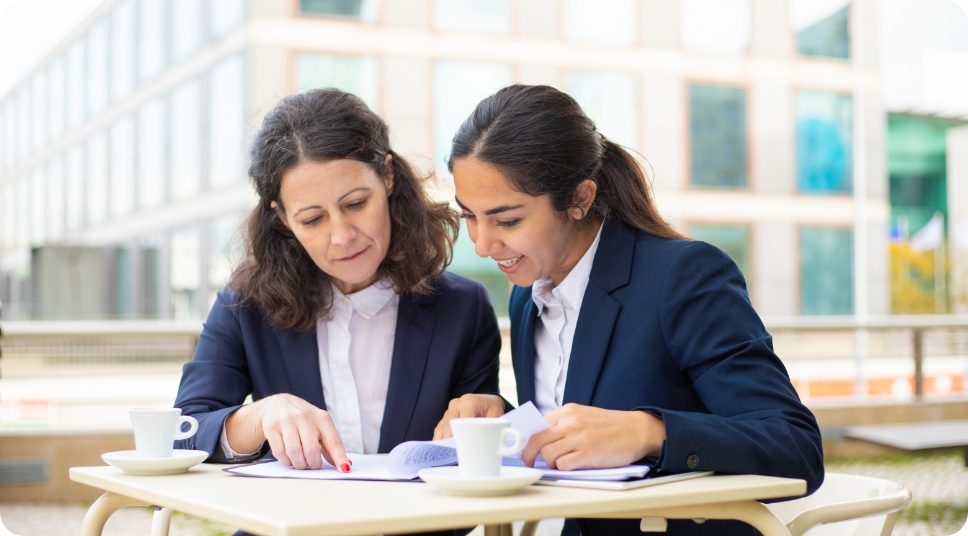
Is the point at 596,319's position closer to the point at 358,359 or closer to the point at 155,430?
the point at 358,359

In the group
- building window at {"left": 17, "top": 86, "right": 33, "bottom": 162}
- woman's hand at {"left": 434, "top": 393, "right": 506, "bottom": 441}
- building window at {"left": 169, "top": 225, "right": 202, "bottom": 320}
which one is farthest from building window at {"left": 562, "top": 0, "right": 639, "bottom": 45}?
building window at {"left": 17, "top": 86, "right": 33, "bottom": 162}

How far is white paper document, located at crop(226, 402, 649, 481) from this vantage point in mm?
1177

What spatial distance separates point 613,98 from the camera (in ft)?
44.1

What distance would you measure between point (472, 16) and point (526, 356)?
1147 centimetres

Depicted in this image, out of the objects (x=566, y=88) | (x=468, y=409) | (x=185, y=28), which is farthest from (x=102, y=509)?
(x=185, y=28)

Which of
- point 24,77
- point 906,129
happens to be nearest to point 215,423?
point 906,129

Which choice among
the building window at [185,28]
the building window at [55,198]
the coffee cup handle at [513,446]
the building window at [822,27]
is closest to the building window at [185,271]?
the building window at [185,28]

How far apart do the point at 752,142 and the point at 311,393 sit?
13.4m

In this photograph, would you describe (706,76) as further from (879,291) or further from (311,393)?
(311,393)

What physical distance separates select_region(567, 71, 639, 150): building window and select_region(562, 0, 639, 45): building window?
1.74ft

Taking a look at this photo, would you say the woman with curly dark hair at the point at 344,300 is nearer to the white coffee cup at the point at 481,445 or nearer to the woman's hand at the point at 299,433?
the woman's hand at the point at 299,433

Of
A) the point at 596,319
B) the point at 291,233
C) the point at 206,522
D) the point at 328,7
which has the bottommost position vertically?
the point at 206,522

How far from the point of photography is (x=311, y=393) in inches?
73.2

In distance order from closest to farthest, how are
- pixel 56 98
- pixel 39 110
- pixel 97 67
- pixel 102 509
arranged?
pixel 102 509 < pixel 97 67 < pixel 56 98 < pixel 39 110
